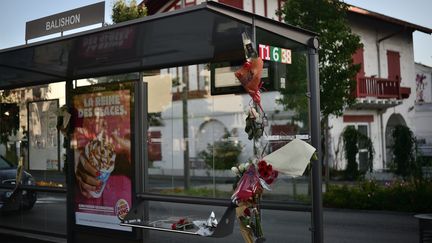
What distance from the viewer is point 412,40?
32.4 m

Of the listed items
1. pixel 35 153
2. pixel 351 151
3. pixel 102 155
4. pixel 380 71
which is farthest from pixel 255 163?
pixel 380 71

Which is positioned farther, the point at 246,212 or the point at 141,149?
the point at 141,149

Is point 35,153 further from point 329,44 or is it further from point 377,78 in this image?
point 377,78

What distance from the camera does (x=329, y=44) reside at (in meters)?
16.5

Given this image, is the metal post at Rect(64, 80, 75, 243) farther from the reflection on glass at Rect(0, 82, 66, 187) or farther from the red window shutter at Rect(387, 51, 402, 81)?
the red window shutter at Rect(387, 51, 402, 81)

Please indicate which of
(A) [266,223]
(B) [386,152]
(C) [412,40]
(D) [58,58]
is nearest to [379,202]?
(A) [266,223]

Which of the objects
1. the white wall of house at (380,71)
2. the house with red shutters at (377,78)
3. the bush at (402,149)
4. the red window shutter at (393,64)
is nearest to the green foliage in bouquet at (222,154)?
the bush at (402,149)

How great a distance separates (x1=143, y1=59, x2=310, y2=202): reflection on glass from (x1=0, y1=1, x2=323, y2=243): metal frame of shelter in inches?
7.1

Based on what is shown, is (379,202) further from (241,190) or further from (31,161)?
(241,190)

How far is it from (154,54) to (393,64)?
1010 inches

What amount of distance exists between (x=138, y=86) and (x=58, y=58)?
1.10m

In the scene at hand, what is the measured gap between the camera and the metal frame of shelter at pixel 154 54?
5410 mm

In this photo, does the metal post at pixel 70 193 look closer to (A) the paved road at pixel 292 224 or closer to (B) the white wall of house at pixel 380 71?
(A) the paved road at pixel 292 224

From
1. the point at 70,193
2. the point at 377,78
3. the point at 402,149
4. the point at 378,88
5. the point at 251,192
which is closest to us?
the point at 251,192
